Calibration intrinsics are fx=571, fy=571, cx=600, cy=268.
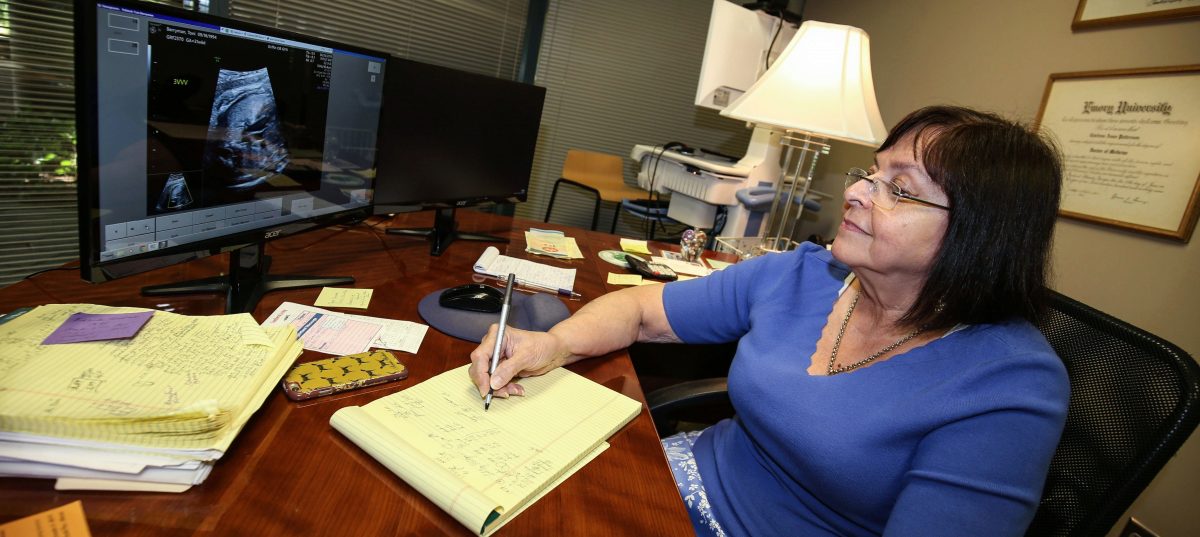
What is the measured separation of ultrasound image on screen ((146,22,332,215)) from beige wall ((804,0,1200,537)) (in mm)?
1454

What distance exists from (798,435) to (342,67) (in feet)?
3.53

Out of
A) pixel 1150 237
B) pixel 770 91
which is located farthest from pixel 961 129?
pixel 1150 237

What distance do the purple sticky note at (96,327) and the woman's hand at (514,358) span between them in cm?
43

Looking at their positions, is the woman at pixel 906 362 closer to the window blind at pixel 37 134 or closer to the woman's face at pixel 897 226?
the woman's face at pixel 897 226

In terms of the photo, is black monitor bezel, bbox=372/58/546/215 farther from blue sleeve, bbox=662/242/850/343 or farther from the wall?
the wall

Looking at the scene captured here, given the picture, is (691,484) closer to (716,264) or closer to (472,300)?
(472,300)

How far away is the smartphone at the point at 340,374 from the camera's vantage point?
30.5 inches

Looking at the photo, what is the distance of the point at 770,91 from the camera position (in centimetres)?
164

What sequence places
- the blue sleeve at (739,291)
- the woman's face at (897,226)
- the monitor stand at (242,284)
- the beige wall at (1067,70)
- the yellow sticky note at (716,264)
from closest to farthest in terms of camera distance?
the woman's face at (897,226), the monitor stand at (242,284), the blue sleeve at (739,291), the beige wall at (1067,70), the yellow sticky note at (716,264)

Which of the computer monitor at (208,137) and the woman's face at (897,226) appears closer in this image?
the computer monitor at (208,137)

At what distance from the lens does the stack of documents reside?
55 cm

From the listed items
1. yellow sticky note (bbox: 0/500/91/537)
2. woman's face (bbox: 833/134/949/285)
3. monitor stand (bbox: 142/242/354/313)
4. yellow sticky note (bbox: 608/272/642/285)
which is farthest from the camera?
yellow sticky note (bbox: 608/272/642/285)

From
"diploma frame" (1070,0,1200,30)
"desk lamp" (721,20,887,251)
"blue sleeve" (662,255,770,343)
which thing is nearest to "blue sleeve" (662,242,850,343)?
"blue sleeve" (662,255,770,343)

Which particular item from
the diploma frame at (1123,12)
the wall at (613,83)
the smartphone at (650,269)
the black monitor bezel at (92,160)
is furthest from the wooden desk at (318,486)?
the wall at (613,83)
